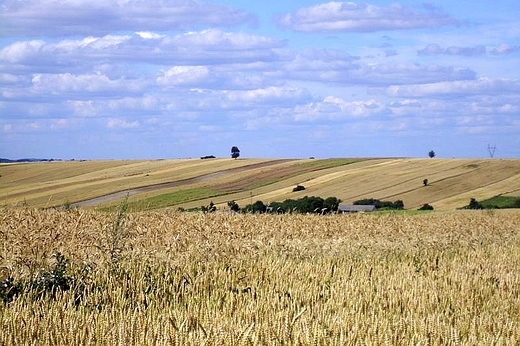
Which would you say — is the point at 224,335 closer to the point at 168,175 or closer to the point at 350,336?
the point at 350,336

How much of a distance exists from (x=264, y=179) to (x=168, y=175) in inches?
390

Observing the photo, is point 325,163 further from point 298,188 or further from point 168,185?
point 168,185

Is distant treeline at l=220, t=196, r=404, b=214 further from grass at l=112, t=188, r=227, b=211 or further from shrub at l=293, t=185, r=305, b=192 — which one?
shrub at l=293, t=185, r=305, b=192

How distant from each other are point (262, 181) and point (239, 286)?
56291 mm

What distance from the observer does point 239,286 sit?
1134 cm

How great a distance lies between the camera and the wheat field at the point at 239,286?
7.34 metres

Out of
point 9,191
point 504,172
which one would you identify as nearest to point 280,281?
point 9,191

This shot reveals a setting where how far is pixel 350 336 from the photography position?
7.18 meters

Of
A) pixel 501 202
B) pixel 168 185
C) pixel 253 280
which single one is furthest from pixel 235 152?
pixel 253 280

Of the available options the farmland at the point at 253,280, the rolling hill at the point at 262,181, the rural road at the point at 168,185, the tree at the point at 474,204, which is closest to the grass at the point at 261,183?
the rolling hill at the point at 262,181

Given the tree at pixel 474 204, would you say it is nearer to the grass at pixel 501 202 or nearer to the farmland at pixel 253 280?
the grass at pixel 501 202

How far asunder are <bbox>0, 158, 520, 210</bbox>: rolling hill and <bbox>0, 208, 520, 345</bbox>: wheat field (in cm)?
2950

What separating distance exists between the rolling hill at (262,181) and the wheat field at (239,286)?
29.5 metres

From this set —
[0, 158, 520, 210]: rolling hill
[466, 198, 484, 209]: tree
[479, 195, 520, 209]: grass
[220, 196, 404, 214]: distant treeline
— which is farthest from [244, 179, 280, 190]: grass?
[220, 196, 404, 214]: distant treeline
